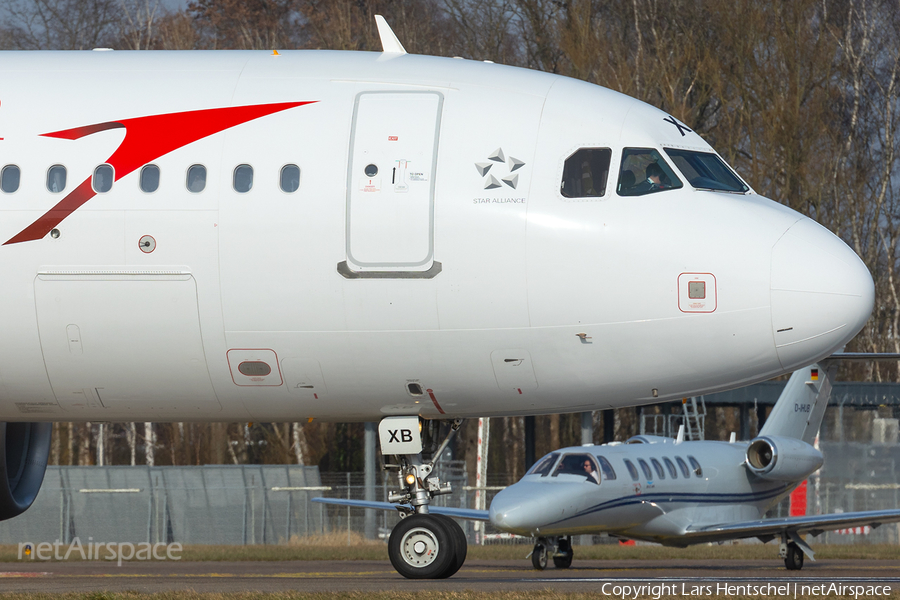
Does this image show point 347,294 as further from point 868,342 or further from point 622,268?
point 868,342

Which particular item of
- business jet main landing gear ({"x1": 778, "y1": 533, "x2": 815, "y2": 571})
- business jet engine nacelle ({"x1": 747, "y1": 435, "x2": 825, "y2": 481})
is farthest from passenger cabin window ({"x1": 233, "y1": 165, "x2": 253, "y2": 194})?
business jet engine nacelle ({"x1": 747, "y1": 435, "x2": 825, "y2": 481})

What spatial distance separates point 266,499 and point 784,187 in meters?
18.2

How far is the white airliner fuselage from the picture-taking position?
32.9ft

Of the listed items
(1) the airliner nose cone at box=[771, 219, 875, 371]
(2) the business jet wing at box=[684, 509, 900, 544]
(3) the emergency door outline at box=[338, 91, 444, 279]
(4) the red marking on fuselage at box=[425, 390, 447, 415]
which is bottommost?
(2) the business jet wing at box=[684, 509, 900, 544]

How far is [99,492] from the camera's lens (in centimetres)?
3047

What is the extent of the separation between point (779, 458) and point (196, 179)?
690 inches

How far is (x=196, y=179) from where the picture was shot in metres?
10.5

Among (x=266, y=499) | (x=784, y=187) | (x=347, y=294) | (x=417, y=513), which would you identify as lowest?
(x=266, y=499)

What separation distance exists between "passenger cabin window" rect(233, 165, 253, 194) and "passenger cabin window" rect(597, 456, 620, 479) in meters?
13.2

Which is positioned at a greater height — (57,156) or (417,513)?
(57,156)

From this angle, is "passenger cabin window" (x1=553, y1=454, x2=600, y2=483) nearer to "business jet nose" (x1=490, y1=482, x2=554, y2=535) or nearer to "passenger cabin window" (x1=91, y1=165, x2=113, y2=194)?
"business jet nose" (x1=490, y1=482, x2=554, y2=535)

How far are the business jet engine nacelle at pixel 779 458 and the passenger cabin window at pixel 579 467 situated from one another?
4.87 meters

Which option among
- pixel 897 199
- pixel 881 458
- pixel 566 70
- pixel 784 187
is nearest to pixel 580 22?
pixel 566 70

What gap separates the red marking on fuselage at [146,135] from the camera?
1043 cm
